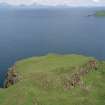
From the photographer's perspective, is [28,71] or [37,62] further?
[37,62]

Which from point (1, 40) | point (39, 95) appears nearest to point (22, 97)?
point (39, 95)

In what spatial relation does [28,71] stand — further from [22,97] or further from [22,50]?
[22,50]

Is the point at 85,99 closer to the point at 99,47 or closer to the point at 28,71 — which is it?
the point at 28,71

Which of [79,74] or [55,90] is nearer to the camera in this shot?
[55,90]

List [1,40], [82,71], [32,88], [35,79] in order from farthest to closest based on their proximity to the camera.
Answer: [1,40]
[82,71]
[35,79]
[32,88]

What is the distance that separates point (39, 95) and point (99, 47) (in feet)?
302

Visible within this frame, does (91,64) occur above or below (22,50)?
above

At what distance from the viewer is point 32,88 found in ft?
138

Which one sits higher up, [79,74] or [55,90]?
[79,74]

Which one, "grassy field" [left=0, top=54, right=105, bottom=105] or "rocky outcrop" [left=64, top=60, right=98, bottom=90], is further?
"rocky outcrop" [left=64, top=60, right=98, bottom=90]

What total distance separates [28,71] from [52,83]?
12.2 metres

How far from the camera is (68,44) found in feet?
458

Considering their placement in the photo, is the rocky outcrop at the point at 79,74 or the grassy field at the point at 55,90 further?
the rocky outcrop at the point at 79,74

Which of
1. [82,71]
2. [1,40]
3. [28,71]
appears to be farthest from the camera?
[1,40]
